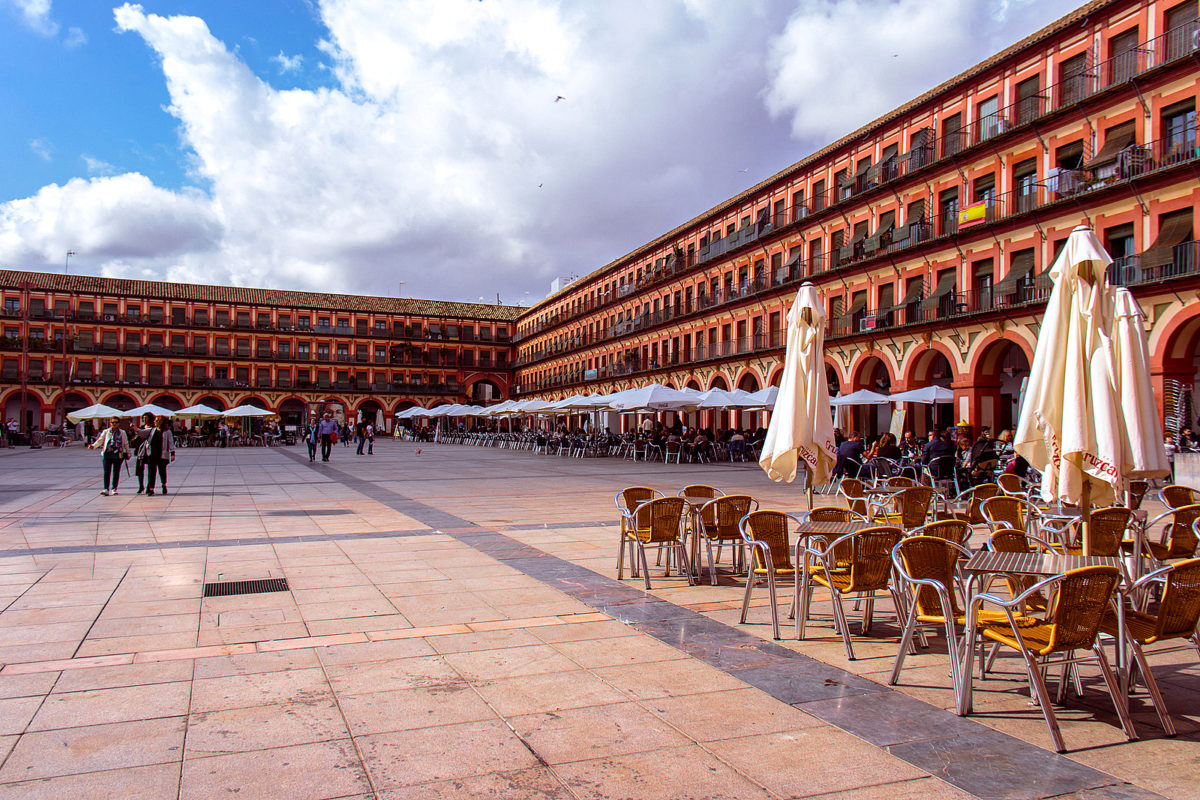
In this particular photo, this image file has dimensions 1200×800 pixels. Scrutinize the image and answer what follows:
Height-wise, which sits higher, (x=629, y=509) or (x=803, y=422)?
(x=803, y=422)

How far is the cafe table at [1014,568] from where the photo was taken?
3844 mm

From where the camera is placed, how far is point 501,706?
3924 millimetres

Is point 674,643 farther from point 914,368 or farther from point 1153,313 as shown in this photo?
point 914,368

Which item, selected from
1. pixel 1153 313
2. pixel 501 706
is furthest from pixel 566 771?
pixel 1153 313

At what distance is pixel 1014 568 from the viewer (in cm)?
432

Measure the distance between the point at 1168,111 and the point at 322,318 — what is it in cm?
6128

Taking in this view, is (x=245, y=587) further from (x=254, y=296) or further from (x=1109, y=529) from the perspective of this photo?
(x=254, y=296)

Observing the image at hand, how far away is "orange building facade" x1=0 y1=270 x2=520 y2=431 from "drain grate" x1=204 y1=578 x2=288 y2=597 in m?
58.9

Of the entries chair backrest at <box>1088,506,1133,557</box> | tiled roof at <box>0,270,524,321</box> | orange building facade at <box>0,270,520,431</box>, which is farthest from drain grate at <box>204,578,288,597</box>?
tiled roof at <box>0,270,524,321</box>

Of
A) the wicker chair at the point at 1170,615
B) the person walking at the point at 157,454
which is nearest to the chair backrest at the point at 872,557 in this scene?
the wicker chair at the point at 1170,615

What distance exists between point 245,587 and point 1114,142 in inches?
895

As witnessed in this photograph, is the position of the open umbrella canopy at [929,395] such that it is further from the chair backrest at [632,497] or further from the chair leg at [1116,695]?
the chair leg at [1116,695]

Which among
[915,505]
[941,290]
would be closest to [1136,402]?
[915,505]

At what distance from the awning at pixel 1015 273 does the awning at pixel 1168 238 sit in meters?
3.83
